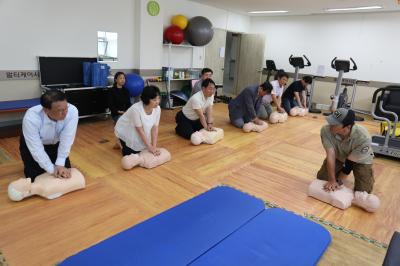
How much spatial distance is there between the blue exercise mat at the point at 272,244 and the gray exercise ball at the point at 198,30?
194 inches

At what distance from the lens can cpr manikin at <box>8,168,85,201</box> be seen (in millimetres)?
2307

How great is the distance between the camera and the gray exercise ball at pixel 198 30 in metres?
6.12

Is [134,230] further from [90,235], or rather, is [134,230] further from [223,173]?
[223,173]

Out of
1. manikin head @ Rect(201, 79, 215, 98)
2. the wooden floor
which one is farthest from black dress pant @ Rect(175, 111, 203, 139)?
manikin head @ Rect(201, 79, 215, 98)

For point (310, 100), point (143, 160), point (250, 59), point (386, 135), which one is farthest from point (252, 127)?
point (250, 59)

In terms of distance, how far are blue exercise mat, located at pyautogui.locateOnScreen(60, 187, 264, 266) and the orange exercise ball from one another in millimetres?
4689

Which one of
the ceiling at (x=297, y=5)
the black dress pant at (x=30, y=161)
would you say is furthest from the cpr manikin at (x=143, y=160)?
the ceiling at (x=297, y=5)

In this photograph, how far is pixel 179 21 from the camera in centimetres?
598

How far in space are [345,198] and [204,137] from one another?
2005mm

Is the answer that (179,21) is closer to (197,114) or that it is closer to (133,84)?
(133,84)

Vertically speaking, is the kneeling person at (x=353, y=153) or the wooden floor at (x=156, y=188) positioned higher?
the kneeling person at (x=353, y=153)

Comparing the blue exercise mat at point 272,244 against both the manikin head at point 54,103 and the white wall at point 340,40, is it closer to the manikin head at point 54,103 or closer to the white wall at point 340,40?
the manikin head at point 54,103

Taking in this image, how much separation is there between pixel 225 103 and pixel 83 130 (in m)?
3.92

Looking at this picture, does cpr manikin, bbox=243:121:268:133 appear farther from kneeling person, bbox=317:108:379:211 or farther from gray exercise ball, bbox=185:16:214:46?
gray exercise ball, bbox=185:16:214:46
